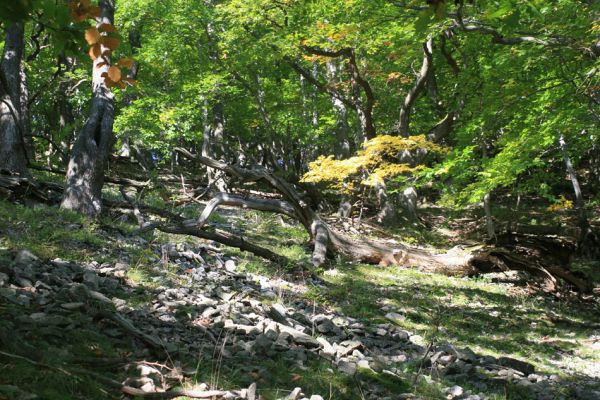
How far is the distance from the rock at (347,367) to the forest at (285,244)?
1.5 inches

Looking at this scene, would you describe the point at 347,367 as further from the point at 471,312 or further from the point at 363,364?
the point at 471,312

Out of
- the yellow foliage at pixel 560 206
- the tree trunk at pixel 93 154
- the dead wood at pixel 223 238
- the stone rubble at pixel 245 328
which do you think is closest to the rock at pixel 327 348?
the stone rubble at pixel 245 328

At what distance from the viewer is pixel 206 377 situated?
3.34 m

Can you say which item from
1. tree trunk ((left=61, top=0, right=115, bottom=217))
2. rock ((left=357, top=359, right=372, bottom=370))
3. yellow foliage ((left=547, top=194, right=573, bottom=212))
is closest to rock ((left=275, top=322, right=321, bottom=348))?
rock ((left=357, top=359, right=372, bottom=370))

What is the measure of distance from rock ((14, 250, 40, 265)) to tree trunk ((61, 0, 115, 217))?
3.30m

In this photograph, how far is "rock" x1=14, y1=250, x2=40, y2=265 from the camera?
16.3 ft

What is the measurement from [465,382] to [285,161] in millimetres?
23444

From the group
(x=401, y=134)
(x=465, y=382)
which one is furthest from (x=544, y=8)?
(x=401, y=134)

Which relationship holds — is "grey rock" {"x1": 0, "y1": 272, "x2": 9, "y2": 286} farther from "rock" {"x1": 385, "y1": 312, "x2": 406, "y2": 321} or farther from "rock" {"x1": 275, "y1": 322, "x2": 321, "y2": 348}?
"rock" {"x1": 385, "y1": 312, "x2": 406, "y2": 321}

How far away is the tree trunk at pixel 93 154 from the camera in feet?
27.9

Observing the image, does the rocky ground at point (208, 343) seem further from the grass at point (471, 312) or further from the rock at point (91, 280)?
the grass at point (471, 312)

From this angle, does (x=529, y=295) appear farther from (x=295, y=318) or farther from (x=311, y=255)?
(x=295, y=318)

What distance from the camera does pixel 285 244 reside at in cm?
1127

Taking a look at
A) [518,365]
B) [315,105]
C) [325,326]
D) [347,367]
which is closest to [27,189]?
[325,326]
